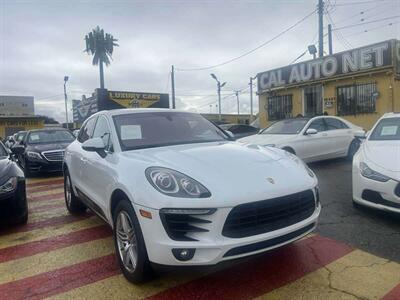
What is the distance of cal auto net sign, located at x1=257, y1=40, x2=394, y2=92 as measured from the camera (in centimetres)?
1570

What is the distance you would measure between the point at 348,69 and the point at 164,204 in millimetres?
16457

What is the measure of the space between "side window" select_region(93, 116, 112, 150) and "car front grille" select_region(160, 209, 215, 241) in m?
1.52

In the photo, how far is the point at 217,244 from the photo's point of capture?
2768 mm

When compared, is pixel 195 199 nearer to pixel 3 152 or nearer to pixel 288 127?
pixel 3 152

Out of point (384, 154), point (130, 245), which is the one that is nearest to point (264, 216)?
point (130, 245)

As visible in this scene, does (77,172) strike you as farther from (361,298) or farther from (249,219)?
(361,298)

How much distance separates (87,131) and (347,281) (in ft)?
12.9

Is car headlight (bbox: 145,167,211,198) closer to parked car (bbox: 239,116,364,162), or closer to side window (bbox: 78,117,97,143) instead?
side window (bbox: 78,117,97,143)

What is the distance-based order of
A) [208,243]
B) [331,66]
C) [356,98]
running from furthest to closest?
[331,66] → [356,98] → [208,243]

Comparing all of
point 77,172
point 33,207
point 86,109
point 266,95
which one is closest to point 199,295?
point 77,172

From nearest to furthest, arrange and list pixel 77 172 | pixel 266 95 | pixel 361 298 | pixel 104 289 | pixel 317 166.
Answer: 1. pixel 361 298
2. pixel 104 289
3. pixel 77 172
4. pixel 317 166
5. pixel 266 95

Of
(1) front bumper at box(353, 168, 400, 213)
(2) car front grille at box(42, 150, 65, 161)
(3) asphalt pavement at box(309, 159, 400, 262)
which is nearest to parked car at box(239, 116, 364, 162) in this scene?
(3) asphalt pavement at box(309, 159, 400, 262)

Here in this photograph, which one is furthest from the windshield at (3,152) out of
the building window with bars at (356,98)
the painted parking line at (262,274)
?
the building window with bars at (356,98)

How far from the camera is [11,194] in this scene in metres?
4.83
